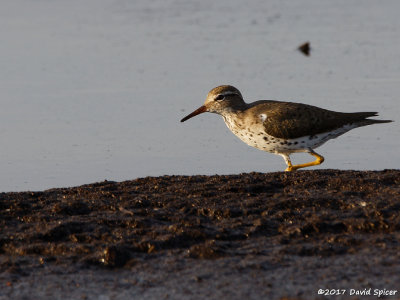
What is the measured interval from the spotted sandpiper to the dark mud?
1.22 meters

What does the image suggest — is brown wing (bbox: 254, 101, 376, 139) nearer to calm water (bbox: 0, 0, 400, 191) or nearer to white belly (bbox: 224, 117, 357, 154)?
white belly (bbox: 224, 117, 357, 154)

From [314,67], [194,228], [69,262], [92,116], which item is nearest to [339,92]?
[314,67]

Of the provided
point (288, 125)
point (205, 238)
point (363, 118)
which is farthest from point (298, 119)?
point (205, 238)

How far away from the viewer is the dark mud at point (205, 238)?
17.7 ft

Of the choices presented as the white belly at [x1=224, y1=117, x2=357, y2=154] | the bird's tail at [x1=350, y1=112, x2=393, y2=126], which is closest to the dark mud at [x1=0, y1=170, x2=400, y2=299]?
the white belly at [x1=224, y1=117, x2=357, y2=154]

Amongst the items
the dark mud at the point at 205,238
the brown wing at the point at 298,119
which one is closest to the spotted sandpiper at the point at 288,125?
the brown wing at the point at 298,119

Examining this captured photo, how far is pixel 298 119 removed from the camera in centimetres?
945

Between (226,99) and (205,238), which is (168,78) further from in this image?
(205,238)

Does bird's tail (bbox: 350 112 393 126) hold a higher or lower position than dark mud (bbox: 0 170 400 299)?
higher

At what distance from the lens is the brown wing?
30.5 feet

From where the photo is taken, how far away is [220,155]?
33.0 ft

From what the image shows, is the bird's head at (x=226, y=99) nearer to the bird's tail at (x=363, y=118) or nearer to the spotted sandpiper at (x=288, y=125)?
the spotted sandpiper at (x=288, y=125)

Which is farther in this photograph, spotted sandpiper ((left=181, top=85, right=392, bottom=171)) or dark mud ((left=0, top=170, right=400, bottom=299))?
spotted sandpiper ((left=181, top=85, right=392, bottom=171))

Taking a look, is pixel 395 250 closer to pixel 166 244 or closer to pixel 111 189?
pixel 166 244
